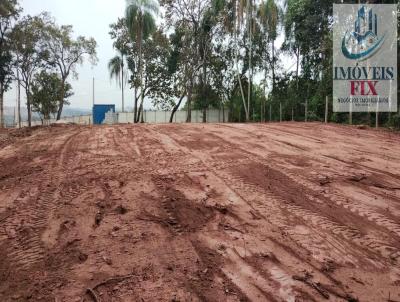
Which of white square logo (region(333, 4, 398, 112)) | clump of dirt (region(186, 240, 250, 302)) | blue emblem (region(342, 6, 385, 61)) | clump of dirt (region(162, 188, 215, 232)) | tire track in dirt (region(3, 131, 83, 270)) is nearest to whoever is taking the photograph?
clump of dirt (region(186, 240, 250, 302))

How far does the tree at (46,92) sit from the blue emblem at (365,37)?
21196 mm

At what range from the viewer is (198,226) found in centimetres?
328

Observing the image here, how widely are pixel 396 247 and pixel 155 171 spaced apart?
294cm

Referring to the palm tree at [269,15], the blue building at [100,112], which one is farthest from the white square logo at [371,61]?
the blue building at [100,112]

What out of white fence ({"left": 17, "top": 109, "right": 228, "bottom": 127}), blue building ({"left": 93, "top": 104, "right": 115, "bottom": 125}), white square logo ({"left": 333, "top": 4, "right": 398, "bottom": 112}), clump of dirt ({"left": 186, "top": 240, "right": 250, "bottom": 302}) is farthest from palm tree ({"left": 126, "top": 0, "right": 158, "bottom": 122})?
clump of dirt ({"left": 186, "top": 240, "right": 250, "bottom": 302})

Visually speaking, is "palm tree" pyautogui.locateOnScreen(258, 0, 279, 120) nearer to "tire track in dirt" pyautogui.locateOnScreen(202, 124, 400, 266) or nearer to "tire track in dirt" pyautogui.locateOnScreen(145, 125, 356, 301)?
"tire track in dirt" pyautogui.locateOnScreen(145, 125, 356, 301)

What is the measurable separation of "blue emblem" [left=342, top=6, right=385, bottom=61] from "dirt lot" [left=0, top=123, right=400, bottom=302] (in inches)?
438

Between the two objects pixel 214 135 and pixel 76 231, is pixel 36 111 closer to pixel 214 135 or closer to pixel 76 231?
pixel 214 135

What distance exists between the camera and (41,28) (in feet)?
76.0

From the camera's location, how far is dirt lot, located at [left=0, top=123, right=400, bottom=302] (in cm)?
246

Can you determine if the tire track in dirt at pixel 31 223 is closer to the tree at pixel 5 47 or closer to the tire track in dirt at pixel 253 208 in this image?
the tire track in dirt at pixel 253 208

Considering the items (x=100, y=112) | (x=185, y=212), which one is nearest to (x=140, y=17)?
(x=100, y=112)

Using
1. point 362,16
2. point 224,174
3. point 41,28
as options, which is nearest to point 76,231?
point 224,174

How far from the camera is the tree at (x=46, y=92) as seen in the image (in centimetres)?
2812
